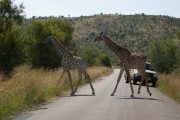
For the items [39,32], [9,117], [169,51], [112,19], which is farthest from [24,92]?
[112,19]

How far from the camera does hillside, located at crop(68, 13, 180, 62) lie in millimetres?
145250

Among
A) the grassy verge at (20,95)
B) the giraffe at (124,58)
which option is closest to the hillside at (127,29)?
the giraffe at (124,58)

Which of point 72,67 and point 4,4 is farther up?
point 4,4

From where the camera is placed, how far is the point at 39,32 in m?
44.7

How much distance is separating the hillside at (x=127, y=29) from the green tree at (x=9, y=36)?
99547mm

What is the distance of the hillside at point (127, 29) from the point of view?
14525 cm

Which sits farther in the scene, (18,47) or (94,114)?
(18,47)

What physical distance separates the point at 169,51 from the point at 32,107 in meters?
46.7

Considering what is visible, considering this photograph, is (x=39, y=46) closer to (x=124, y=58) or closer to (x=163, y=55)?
(x=124, y=58)

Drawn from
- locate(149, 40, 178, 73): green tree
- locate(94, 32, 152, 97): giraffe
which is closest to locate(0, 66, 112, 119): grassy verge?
locate(94, 32, 152, 97): giraffe

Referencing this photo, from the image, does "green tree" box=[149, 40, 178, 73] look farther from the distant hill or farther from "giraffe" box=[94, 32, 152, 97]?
the distant hill

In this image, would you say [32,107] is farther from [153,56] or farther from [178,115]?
[153,56]

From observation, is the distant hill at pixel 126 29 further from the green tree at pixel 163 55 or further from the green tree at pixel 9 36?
the green tree at pixel 9 36

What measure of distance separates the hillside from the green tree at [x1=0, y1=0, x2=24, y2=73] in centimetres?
9955
